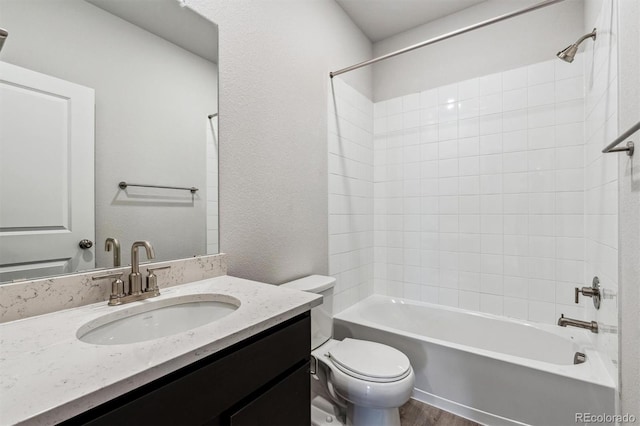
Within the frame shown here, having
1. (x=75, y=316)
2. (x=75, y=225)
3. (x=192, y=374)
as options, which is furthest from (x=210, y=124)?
(x=192, y=374)

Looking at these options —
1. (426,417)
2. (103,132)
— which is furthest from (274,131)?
(426,417)

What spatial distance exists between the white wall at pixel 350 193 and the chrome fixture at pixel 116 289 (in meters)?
1.37

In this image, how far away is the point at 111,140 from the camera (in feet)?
3.32

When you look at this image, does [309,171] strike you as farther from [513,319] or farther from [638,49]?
[513,319]

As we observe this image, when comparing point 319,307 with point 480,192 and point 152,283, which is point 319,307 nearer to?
point 152,283

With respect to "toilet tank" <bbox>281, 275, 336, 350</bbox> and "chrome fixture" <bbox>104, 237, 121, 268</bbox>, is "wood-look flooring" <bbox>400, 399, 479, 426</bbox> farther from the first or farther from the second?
"chrome fixture" <bbox>104, 237, 121, 268</bbox>

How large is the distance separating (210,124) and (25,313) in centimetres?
91

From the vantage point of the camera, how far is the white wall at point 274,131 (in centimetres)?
139

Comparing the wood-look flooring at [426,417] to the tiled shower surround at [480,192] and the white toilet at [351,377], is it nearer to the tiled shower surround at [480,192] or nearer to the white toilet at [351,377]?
the white toilet at [351,377]

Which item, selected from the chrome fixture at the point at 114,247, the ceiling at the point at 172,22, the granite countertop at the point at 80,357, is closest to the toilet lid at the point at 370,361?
the granite countertop at the point at 80,357

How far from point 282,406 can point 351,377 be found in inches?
27.0

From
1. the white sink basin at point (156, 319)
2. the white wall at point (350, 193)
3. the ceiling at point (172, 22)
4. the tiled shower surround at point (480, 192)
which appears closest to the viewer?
the white sink basin at point (156, 319)

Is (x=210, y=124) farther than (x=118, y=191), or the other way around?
(x=210, y=124)

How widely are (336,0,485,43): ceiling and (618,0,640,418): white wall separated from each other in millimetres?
1335
